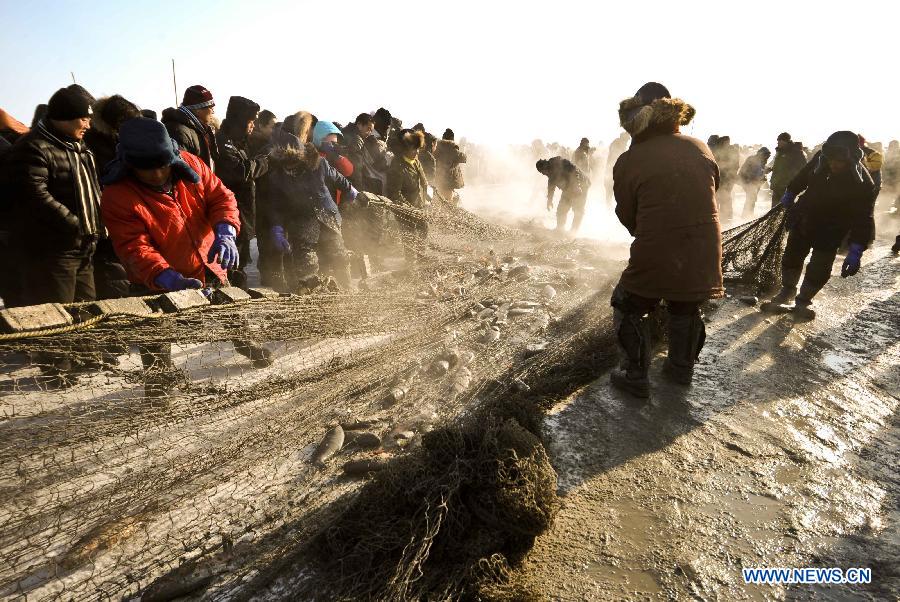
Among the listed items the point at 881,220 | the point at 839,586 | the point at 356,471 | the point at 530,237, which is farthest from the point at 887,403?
the point at 881,220

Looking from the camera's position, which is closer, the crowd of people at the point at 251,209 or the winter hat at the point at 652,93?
the crowd of people at the point at 251,209

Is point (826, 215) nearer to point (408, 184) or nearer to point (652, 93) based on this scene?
point (652, 93)

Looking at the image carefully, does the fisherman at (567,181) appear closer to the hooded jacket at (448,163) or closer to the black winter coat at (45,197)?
the hooded jacket at (448,163)

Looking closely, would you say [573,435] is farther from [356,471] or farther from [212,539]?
[212,539]

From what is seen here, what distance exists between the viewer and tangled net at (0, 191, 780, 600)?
1711 mm

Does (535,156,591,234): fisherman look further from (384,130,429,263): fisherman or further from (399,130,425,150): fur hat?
(399,130,425,150): fur hat

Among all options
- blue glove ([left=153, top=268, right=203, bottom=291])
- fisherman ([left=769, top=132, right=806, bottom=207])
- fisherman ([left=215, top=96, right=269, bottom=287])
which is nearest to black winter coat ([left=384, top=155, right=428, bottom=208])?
fisherman ([left=215, top=96, right=269, bottom=287])

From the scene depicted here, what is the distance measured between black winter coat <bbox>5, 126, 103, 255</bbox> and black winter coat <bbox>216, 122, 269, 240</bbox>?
1.16 m

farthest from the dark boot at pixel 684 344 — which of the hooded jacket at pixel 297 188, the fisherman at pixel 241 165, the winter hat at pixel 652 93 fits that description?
the fisherman at pixel 241 165

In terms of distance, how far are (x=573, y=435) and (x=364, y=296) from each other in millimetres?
2027

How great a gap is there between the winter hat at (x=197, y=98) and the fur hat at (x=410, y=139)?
2656 millimetres

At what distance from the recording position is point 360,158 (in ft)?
23.5

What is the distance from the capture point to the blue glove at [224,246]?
2934mm

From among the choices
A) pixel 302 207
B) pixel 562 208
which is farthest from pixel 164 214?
pixel 562 208
